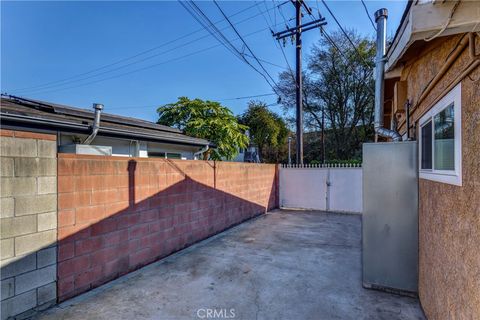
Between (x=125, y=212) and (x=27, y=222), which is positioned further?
(x=125, y=212)

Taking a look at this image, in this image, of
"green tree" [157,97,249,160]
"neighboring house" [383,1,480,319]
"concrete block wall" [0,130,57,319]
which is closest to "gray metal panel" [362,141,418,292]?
"neighboring house" [383,1,480,319]

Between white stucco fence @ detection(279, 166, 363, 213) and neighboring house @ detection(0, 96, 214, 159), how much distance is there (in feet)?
10.5

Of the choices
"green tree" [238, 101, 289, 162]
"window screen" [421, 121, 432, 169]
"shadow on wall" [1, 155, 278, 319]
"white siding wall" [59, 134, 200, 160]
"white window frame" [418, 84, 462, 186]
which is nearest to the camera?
"white window frame" [418, 84, 462, 186]

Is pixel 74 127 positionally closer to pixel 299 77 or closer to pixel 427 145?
pixel 427 145

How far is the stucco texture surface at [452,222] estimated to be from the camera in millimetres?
1520

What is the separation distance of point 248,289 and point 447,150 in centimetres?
253

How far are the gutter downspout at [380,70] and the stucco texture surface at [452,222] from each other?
2.94 feet

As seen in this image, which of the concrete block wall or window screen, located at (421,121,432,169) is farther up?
window screen, located at (421,121,432,169)

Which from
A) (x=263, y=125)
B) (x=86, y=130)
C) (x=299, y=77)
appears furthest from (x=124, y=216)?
(x=263, y=125)

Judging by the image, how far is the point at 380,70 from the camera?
3.86 m

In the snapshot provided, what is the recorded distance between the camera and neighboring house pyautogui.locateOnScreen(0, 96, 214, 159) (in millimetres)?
3963

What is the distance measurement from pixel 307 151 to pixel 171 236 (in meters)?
17.4

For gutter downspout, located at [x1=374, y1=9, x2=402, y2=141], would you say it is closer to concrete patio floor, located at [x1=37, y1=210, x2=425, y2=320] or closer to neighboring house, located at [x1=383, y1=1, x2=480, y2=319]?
neighboring house, located at [x1=383, y1=1, x2=480, y2=319]

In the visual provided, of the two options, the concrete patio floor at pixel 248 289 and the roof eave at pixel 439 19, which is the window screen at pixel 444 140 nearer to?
the roof eave at pixel 439 19
